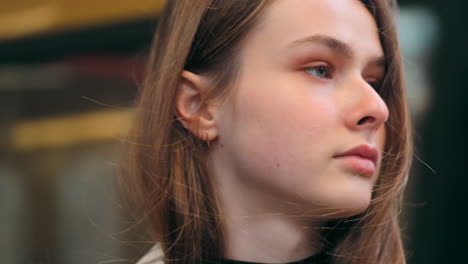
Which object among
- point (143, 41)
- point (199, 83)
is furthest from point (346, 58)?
point (143, 41)

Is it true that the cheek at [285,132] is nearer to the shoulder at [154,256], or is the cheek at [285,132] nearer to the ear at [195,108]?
the ear at [195,108]

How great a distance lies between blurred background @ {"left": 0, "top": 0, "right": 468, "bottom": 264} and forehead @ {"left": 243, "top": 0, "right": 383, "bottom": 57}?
0.26 m

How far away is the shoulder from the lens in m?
1.02

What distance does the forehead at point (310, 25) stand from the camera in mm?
930

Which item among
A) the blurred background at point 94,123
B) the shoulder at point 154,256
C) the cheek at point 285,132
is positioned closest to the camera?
the cheek at point 285,132

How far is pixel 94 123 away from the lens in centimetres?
145

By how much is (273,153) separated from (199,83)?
182mm

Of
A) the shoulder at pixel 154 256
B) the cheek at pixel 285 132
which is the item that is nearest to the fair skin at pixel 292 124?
the cheek at pixel 285 132

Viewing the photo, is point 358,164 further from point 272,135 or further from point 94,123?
point 94,123

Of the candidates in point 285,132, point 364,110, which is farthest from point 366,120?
point 285,132

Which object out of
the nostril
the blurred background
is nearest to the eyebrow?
the nostril

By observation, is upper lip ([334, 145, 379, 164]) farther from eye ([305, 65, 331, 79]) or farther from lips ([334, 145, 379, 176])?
eye ([305, 65, 331, 79])

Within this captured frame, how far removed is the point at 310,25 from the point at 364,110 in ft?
0.51

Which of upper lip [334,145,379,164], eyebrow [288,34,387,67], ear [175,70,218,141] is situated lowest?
upper lip [334,145,379,164]
